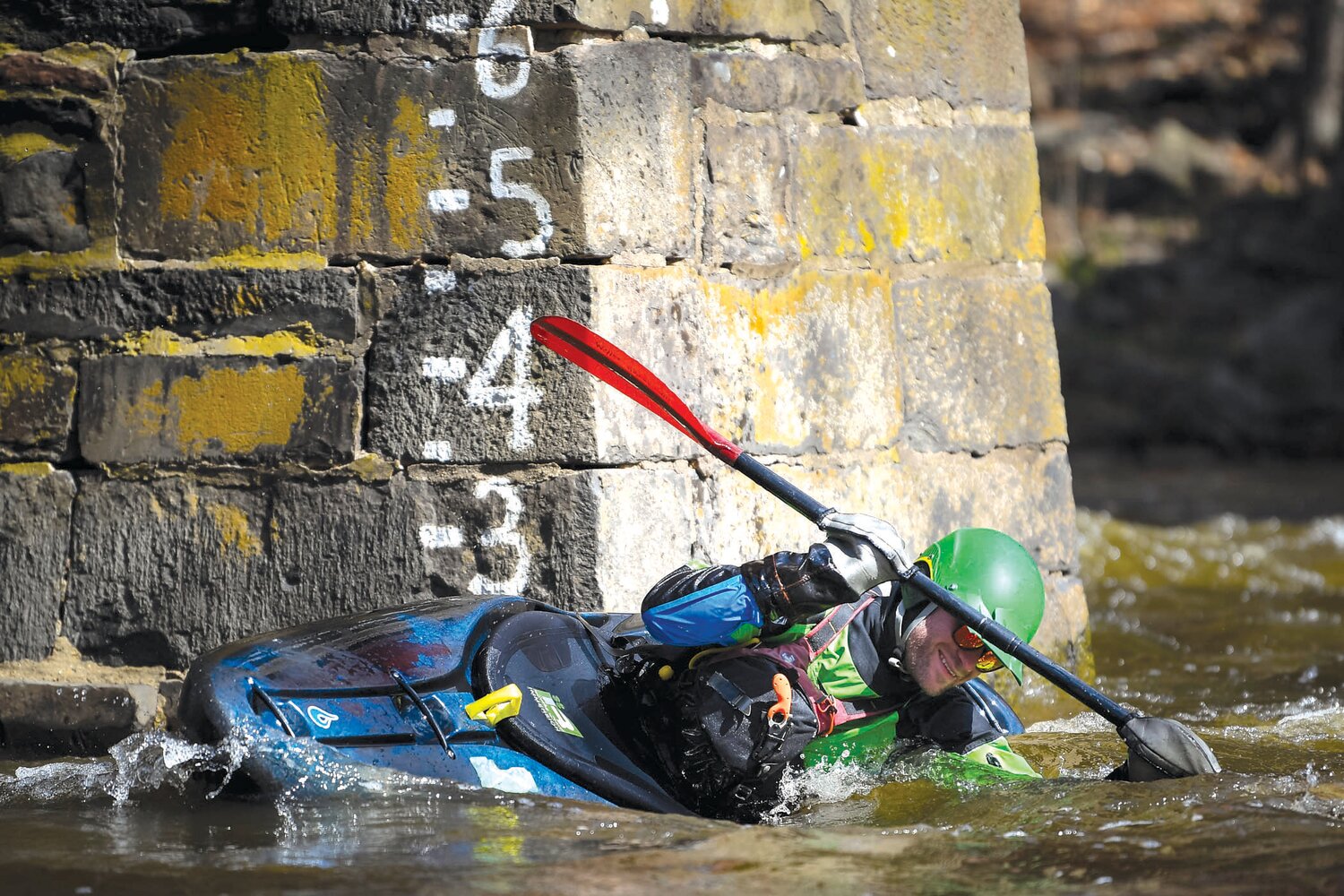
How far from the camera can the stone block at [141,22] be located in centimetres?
379

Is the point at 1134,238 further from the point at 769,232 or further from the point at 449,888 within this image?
the point at 449,888

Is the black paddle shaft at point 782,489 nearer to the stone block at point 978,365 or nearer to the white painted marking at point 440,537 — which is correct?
the white painted marking at point 440,537

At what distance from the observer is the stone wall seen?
3623mm

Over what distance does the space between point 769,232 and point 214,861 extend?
2140 millimetres

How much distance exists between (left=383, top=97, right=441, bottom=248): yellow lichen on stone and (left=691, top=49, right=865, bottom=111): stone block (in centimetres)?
67

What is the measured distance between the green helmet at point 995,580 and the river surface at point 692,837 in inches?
13.3

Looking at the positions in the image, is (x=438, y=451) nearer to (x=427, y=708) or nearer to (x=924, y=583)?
(x=427, y=708)

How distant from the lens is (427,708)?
282 centimetres

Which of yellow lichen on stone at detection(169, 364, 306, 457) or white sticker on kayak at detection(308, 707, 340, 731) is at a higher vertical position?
yellow lichen on stone at detection(169, 364, 306, 457)

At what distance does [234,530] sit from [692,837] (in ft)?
5.32

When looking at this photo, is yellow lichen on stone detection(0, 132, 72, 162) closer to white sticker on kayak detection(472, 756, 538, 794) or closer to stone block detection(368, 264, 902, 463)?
stone block detection(368, 264, 902, 463)

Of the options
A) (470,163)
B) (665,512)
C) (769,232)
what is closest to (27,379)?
(470,163)

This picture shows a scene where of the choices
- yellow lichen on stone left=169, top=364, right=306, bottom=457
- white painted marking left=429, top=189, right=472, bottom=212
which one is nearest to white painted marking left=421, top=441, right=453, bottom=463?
yellow lichen on stone left=169, top=364, right=306, bottom=457

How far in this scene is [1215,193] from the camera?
14.5 meters
